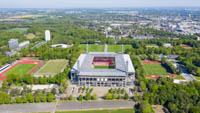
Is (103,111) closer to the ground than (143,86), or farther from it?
closer to the ground

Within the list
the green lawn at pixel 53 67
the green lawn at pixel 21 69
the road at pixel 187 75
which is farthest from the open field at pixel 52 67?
the road at pixel 187 75

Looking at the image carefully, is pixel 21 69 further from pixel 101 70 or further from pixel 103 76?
pixel 103 76

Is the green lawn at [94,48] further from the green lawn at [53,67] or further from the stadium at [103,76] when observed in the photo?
the stadium at [103,76]

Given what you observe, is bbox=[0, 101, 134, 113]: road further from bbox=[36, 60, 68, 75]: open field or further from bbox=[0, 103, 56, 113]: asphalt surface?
bbox=[36, 60, 68, 75]: open field

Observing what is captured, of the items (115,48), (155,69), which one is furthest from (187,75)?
(115,48)

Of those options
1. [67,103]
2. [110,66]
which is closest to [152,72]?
[110,66]

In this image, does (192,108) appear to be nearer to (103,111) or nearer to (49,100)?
(103,111)
